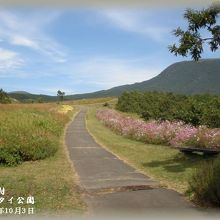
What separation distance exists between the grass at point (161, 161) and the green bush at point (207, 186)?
2.77 ft

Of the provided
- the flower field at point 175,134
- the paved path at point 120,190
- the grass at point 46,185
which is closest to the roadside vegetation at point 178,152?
the flower field at point 175,134

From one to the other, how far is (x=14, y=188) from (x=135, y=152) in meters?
8.68

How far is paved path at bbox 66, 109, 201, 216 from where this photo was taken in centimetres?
858

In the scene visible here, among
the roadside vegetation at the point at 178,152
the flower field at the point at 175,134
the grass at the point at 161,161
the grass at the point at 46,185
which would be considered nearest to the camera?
the grass at the point at 46,185

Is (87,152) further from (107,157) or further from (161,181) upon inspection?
(161,181)

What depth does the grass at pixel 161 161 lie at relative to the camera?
1150 cm

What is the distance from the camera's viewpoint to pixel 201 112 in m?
27.3

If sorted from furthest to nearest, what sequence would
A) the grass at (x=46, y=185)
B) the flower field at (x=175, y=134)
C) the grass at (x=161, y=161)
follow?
1. the flower field at (x=175, y=134)
2. the grass at (x=161, y=161)
3. the grass at (x=46, y=185)

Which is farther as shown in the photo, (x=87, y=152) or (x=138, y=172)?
(x=87, y=152)

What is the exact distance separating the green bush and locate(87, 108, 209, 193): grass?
2.77 feet

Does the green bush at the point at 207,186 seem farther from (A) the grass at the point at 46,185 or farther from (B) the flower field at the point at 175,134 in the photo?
(B) the flower field at the point at 175,134

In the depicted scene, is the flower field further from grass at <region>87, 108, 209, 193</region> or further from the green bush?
the green bush

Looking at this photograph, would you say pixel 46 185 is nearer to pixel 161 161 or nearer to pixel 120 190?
pixel 120 190

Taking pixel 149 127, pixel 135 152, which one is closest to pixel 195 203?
pixel 135 152
